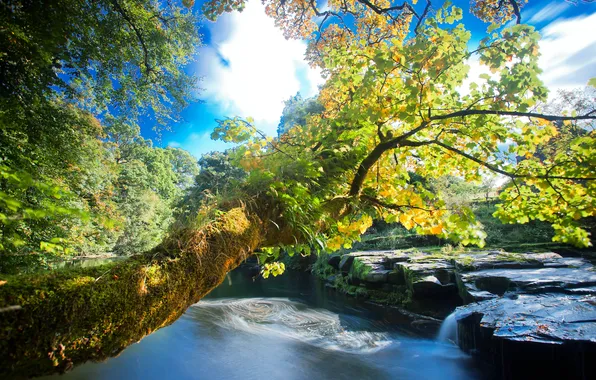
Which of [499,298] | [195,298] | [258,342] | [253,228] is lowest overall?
[258,342]

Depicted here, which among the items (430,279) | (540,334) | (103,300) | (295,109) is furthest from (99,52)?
(295,109)

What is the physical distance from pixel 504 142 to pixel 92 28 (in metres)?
7.50

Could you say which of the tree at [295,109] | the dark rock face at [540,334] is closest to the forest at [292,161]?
the dark rock face at [540,334]

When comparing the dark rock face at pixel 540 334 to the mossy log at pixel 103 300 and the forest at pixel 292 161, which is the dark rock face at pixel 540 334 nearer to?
the forest at pixel 292 161

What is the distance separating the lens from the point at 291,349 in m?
9.95

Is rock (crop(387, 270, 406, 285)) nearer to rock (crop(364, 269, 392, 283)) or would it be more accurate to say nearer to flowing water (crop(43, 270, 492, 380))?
rock (crop(364, 269, 392, 283))

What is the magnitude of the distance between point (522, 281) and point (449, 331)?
2.88 metres

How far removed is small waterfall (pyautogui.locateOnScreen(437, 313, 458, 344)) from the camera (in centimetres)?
926

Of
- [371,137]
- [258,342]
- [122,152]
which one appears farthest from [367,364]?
[122,152]

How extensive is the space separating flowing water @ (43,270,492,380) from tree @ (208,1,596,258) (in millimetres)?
6918

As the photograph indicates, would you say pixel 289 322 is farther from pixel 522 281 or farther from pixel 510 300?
pixel 522 281

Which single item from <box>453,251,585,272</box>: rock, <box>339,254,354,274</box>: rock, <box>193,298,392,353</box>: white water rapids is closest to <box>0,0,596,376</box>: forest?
<box>193,298,392,353</box>: white water rapids

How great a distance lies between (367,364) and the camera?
28.2 ft

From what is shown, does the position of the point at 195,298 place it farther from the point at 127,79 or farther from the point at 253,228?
the point at 127,79
